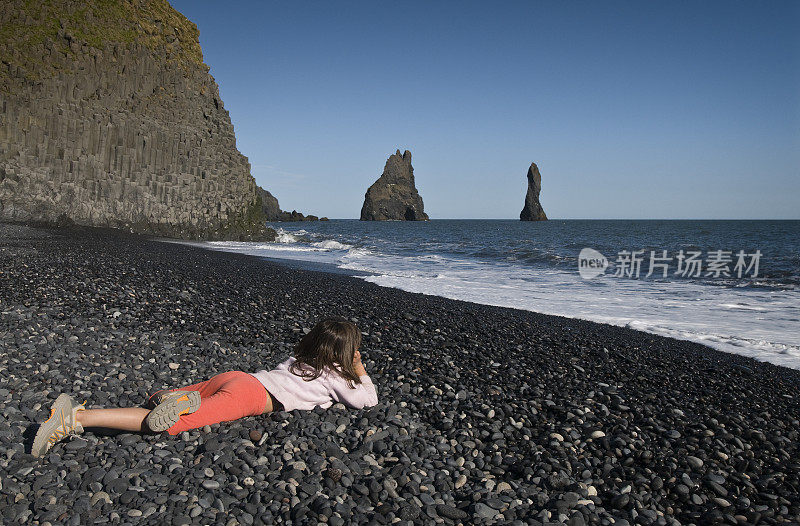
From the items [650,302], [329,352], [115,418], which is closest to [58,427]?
[115,418]

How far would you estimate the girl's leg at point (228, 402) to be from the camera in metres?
4.51

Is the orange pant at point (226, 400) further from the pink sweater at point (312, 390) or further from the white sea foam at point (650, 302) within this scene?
the white sea foam at point (650, 302)

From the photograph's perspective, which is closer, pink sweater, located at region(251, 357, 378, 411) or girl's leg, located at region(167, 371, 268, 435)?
girl's leg, located at region(167, 371, 268, 435)

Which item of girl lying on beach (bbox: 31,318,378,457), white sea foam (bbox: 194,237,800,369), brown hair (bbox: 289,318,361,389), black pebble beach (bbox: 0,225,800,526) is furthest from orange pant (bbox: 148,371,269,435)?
white sea foam (bbox: 194,237,800,369)

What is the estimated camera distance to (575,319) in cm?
1211

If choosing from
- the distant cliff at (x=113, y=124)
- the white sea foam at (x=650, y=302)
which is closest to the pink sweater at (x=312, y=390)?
the white sea foam at (x=650, y=302)

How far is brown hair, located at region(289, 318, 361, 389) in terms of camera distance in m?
5.30

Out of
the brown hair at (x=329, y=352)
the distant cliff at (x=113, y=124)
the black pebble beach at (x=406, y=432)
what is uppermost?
the distant cliff at (x=113, y=124)

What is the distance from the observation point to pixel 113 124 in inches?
1314

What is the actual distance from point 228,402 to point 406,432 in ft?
5.72

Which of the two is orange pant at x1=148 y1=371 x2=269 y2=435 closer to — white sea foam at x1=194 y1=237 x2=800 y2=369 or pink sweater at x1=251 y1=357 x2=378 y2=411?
pink sweater at x1=251 y1=357 x2=378 y2=411

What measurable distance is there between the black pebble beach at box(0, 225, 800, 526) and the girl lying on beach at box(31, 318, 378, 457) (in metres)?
0.14

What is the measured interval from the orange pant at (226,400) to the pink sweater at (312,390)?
0.46 ft

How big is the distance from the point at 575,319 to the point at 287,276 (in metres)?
8.40
